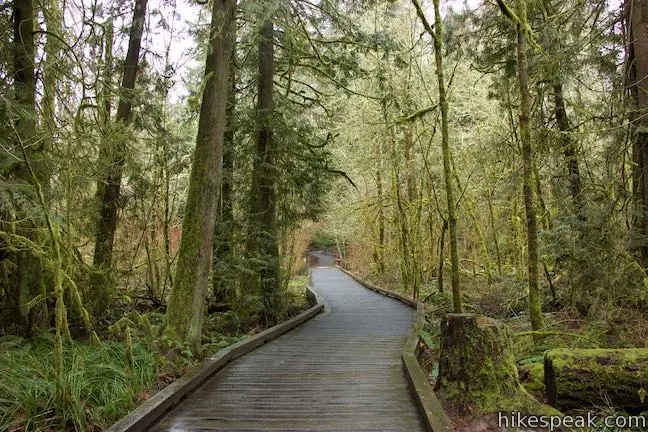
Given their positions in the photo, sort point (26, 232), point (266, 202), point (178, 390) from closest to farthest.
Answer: point (178, 390)
point (26, 232)
point (266, 202)

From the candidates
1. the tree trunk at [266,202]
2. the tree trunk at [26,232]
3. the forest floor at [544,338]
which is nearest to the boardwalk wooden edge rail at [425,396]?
the forest floor at [544,338]

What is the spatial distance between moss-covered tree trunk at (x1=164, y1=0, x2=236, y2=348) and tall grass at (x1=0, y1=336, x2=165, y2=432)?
1.12m

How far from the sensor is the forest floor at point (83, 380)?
413 centimetres

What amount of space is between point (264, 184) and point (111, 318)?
14.4ft

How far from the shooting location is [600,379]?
4.86m

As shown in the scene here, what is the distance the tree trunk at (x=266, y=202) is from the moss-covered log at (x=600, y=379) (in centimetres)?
670

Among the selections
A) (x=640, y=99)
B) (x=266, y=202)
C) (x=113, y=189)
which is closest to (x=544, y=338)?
(x=640, y=99)

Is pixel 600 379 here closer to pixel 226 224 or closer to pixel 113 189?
pixel 226 224

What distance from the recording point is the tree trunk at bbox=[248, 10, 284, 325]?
35.8 feet

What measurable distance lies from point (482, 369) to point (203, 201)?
15.1 feet

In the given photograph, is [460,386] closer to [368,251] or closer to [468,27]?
[468,27]

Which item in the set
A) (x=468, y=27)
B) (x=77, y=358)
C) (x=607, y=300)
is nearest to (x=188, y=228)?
(x=77, y=358)

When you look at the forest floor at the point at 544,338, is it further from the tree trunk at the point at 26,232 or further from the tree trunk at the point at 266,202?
the tree trunk at the point at 26,232

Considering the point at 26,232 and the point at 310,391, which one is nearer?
the point at 310,391
